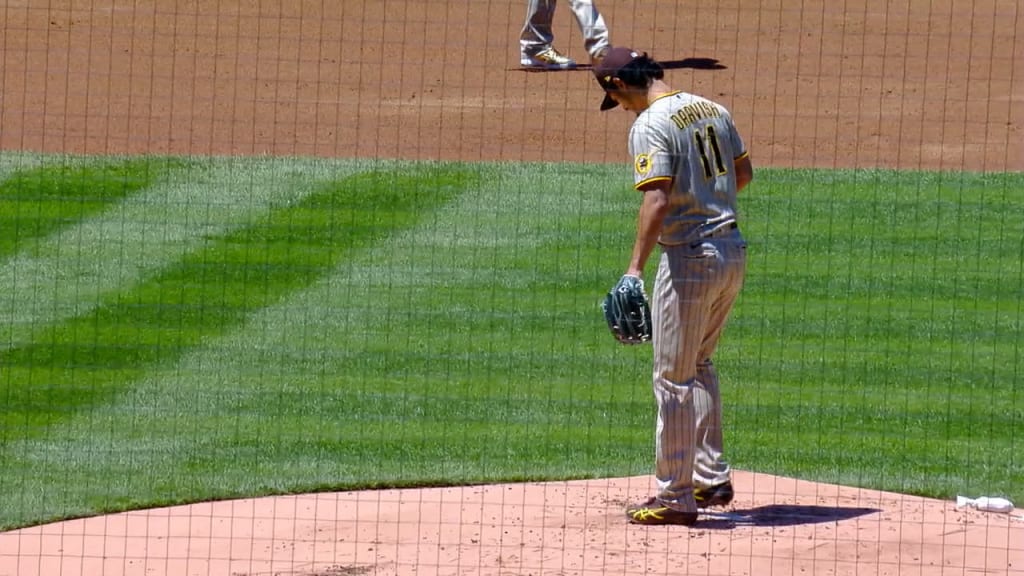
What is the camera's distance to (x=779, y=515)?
269 inches

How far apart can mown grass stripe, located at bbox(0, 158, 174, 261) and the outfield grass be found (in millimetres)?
25

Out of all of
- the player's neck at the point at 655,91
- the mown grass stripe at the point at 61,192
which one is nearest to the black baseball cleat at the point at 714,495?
the player's neck at the point at 655,91

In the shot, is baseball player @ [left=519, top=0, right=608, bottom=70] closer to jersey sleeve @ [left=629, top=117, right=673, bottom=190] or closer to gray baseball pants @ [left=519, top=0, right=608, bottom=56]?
gray baseball pants @ [left=519, top=0, right=608, bottom=56]

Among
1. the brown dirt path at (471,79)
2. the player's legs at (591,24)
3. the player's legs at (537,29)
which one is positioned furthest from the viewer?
the player's legs at (537,29)

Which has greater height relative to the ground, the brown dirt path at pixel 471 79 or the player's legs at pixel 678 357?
the brown dirt path at pixel 471 79

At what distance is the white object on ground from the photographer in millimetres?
6918

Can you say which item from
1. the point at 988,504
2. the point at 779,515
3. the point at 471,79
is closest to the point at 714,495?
the point at 779,515

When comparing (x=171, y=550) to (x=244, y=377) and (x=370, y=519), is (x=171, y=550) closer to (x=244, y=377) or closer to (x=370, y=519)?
(x=370, y=519)

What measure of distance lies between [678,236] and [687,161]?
0.94 ft

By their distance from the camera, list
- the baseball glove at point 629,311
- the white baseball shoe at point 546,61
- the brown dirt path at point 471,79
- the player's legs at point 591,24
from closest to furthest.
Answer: the baseball glove at point 629,311 < the player's legs at point 591,24 < the brown dirt path at point 471,79 < the white baseball shoe at point 546,61

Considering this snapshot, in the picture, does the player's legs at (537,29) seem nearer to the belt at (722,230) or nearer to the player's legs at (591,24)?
the player's legs at (591,24)

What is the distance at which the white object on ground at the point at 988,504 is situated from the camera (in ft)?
22.7

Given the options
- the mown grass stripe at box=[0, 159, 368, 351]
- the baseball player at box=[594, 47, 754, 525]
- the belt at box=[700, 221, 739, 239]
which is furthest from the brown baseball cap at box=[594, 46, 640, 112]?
the mown grass stripe at box=[0, 159, 368, 351]

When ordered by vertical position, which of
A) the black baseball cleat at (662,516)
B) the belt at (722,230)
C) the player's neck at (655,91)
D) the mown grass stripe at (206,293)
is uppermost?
the player's neck at (655,91)
